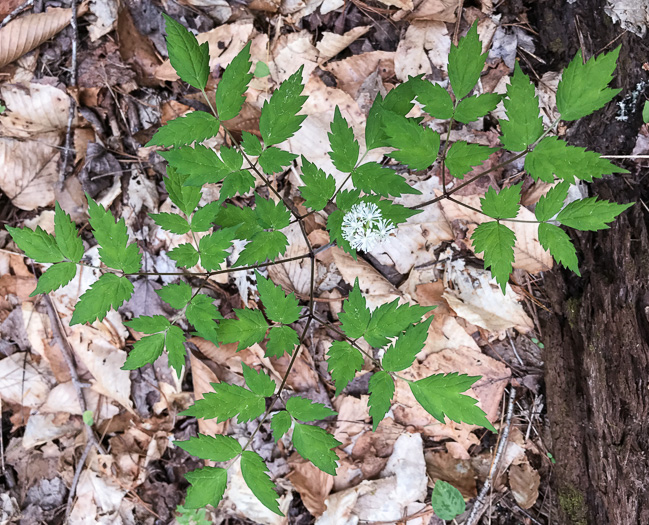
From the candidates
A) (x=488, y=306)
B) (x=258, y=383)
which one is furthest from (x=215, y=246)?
(x=488, y=306)

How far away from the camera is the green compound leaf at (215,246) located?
1687 millimetres

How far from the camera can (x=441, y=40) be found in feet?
7.88

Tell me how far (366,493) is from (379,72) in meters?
2.32

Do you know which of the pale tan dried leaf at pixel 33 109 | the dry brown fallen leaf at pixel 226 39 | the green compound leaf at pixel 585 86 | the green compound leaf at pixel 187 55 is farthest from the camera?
the pale tan dried leaf at pixel 33 109

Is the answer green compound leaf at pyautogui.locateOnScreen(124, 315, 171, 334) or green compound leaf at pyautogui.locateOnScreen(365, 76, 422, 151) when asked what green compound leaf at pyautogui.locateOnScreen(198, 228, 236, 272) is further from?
green compound leaf at pyautogui.locateOnScreen(365, 76, 422, 151)

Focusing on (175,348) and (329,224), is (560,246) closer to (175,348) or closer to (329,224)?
(329,224)

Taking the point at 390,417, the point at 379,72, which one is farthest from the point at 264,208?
the point at 390,417

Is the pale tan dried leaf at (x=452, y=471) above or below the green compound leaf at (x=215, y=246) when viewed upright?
below

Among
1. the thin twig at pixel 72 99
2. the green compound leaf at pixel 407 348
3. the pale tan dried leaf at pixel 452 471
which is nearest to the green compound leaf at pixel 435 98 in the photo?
the green compound leaf at pixel 407 348

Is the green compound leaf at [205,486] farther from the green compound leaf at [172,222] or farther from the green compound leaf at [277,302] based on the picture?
the green compound leaf at [172,222]

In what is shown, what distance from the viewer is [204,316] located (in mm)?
1673

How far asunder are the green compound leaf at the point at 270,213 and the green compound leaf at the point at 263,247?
0.04 m

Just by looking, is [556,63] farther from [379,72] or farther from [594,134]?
[379,72]

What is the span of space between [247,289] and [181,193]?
91cm
